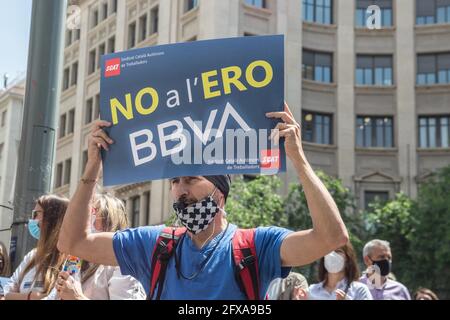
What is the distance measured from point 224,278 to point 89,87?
33.9 metres

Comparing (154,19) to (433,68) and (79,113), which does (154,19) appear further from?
(433,68)

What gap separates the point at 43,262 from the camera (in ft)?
15.0

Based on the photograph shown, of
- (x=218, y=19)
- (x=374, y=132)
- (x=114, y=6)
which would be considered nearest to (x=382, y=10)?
(x=374, y=132)

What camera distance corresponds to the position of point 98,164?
3.36 m

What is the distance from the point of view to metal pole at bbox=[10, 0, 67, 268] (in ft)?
18.5

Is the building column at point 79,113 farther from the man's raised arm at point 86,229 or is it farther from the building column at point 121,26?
the man's raised arm at point 86,229

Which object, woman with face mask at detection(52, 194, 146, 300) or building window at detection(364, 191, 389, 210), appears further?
building window at detection(364, 191, 389, 210)

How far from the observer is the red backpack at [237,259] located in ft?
9.71

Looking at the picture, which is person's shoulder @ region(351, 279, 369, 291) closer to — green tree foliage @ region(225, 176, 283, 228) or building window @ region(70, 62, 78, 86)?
green tree foliage @ region(225, 176, 283, 228)

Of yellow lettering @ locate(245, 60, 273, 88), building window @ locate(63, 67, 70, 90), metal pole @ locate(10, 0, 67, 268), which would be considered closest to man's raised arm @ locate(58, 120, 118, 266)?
yellow lettering @ locate(245, 60, 273, 88)

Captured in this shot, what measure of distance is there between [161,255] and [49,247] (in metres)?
1.64

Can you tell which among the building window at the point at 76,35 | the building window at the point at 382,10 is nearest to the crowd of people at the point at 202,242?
the building window at the point at 382,10

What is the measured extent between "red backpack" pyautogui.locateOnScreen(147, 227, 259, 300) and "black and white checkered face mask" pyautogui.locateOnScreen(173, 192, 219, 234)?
0.10m
